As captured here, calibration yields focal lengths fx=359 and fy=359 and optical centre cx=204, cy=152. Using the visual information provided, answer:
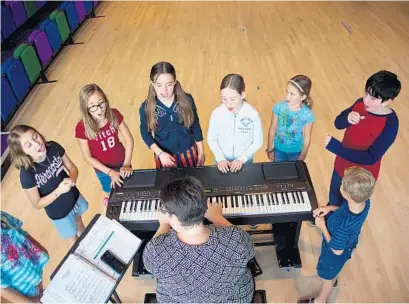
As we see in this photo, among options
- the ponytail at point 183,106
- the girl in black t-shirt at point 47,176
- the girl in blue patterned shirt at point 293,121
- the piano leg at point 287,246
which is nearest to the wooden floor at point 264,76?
the piano leg at point 287,246

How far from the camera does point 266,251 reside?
2.73 meters

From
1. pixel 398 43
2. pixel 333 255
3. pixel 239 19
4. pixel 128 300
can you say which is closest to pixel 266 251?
pixel 333 255

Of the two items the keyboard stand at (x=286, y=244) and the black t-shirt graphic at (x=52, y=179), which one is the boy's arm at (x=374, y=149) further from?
the black t-shirt graphic at (x=52, y=179)

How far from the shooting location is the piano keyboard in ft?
6.73

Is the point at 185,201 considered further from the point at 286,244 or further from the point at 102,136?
the point at 286,244

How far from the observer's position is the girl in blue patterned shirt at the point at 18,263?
1.78 m

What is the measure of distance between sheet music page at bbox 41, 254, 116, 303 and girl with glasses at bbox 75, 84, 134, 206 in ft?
2.26

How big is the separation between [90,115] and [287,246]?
1.67 metres

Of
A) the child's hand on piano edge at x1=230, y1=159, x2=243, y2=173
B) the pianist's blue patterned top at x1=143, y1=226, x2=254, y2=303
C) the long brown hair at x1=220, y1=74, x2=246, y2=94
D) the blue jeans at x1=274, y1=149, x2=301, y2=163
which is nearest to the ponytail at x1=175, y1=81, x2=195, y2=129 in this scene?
the long brown hair at x1=220, y1=74, x2=246, y2=94

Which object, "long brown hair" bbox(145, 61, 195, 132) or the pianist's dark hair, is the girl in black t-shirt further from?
the pianist's dark hair

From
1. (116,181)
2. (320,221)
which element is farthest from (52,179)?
(320,221)

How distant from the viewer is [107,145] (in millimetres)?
2506

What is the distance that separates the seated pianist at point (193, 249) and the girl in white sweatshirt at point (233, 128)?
0.77 metres

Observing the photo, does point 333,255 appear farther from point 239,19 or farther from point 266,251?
point 239,19
